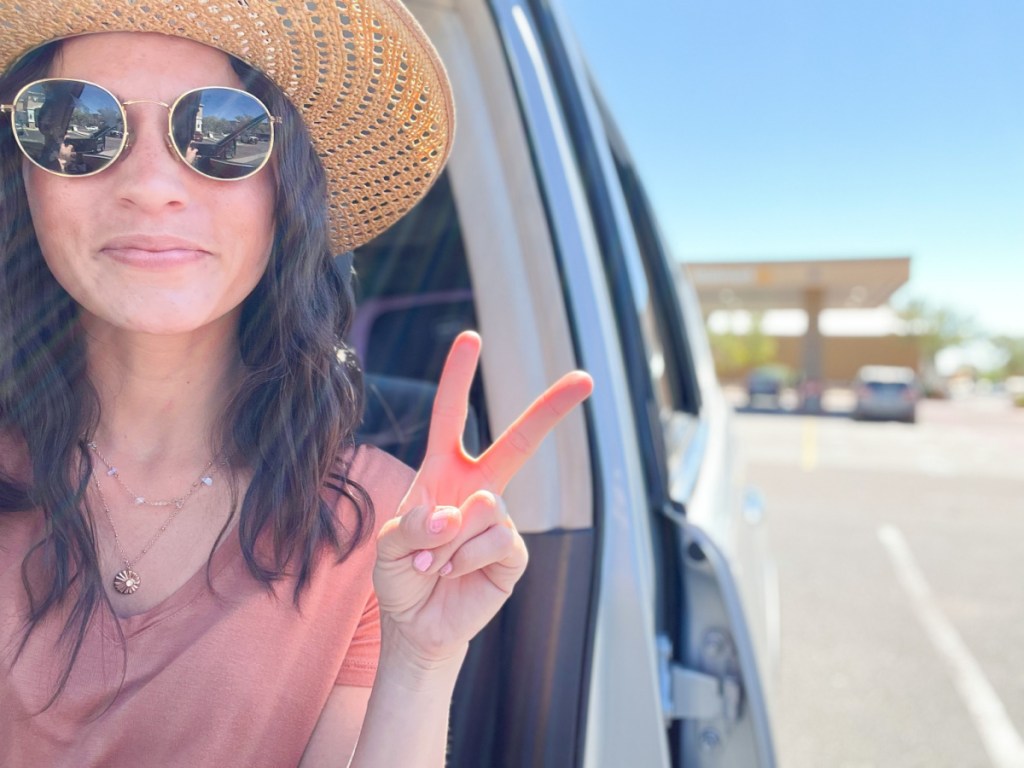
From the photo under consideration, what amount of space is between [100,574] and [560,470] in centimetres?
70

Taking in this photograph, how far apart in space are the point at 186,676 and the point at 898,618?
16.0 ft

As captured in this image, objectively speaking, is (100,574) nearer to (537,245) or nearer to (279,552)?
(279,552)

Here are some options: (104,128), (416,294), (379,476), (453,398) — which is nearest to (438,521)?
(453,398)

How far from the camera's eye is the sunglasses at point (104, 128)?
105cm

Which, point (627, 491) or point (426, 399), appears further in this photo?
point (426, 399)

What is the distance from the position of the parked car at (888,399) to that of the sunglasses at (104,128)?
73.8ft

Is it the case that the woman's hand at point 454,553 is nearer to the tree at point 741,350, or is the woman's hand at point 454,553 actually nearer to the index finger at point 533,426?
the index finger at point 533,426

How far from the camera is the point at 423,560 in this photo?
93 cm

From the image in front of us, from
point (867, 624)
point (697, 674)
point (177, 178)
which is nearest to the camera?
point (177, 178)

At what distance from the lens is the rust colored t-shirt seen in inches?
40.9

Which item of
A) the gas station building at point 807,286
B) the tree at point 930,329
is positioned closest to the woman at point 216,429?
the gas station building at point 807,286

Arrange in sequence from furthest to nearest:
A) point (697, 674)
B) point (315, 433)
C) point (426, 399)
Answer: point (426, 399) < point (697, 674) < point (315, 433)

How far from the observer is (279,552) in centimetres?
115

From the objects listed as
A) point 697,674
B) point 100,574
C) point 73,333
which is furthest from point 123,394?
point 697,674
